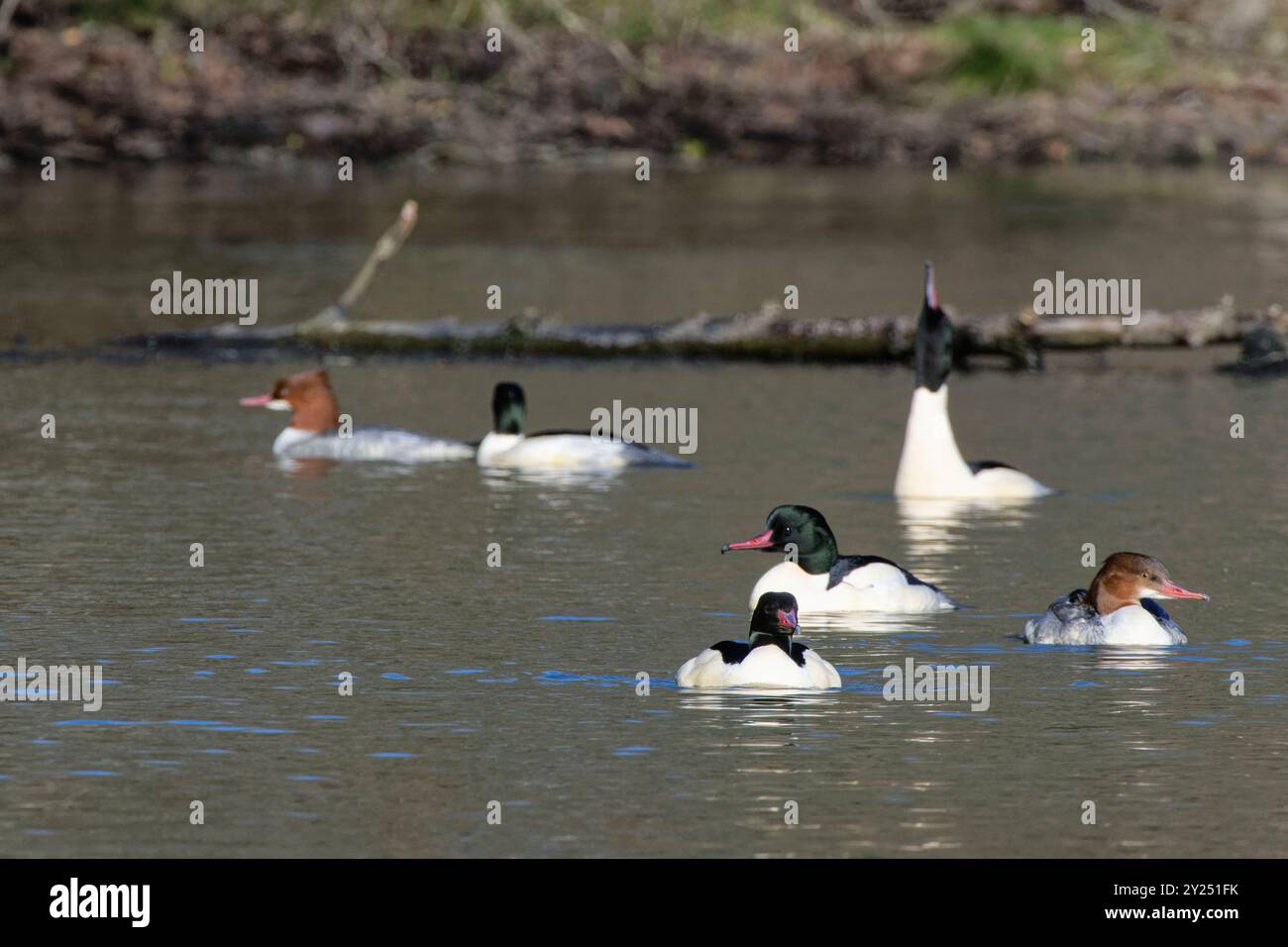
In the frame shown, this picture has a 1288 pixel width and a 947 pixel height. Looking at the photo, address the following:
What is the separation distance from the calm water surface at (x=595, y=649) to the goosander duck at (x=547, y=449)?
0.34m

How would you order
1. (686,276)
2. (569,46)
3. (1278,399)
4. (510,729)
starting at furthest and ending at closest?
(569,46) → (686,276) → (1278,399) → (510,729)

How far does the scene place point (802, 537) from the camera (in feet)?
46.0

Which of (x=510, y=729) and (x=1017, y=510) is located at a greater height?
(x=1017, y=510)

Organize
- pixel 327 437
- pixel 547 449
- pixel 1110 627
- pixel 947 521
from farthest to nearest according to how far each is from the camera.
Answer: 1. pixel 327 437
2. pixel 547 449
3. pixel 947 521
4. pixel 1110 627

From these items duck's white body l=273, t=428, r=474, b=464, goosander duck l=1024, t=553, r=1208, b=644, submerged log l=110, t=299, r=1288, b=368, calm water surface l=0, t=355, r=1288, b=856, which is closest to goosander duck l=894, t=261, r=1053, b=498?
calm water surface l=0, t=355, r=1288, b=856

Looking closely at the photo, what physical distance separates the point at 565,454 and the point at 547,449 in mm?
155

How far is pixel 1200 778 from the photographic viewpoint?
10742 mm

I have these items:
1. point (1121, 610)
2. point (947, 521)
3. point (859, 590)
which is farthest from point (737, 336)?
point (1121, 610)

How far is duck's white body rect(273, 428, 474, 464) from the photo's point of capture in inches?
765

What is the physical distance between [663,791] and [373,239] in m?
25.2

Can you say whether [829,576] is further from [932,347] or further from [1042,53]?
[1042,53]
